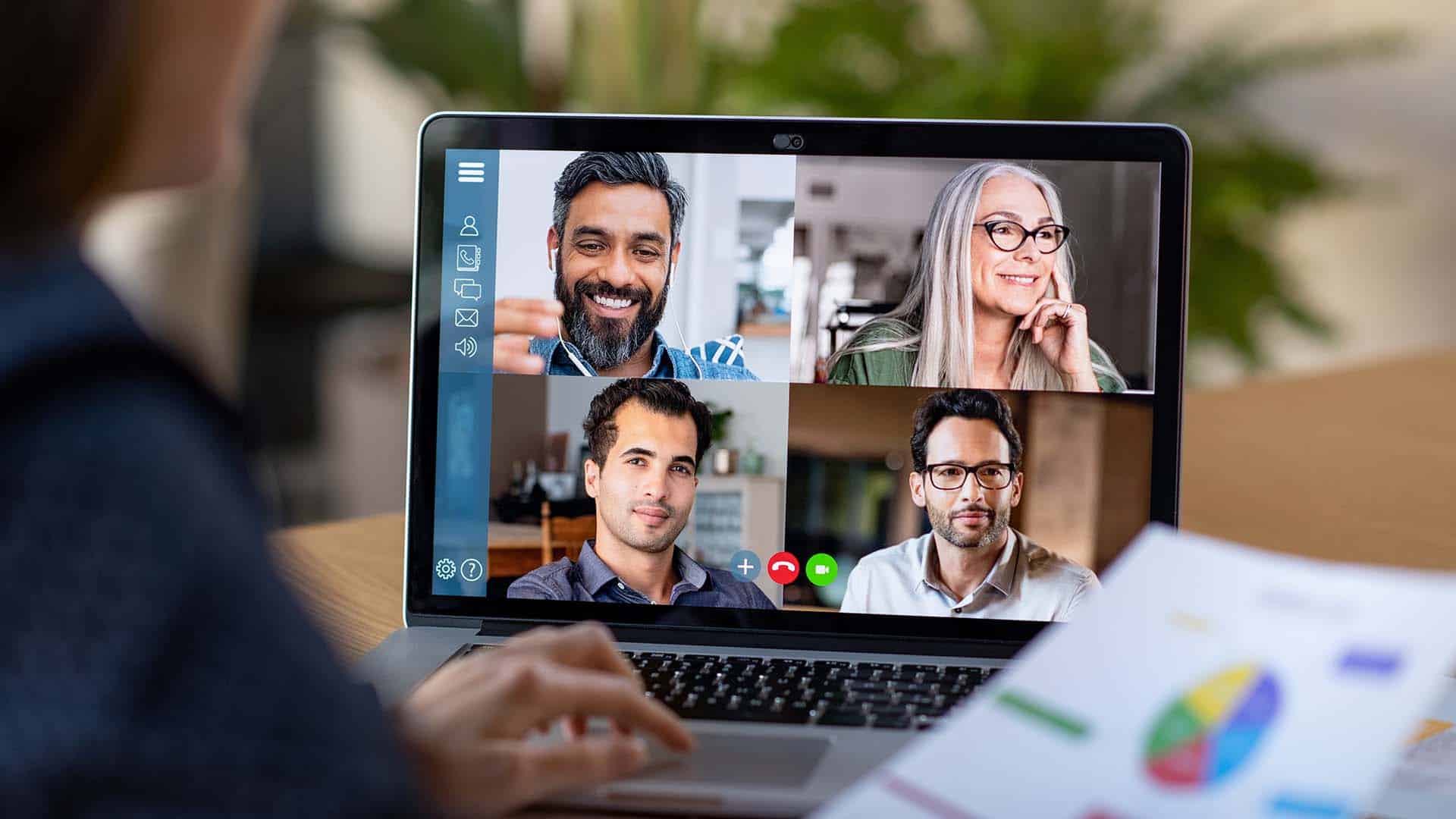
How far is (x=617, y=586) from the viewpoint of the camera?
74 centimetres

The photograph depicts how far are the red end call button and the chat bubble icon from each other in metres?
0.25

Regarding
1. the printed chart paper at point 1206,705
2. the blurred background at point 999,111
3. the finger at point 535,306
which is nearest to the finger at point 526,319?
the finger at point 535,306

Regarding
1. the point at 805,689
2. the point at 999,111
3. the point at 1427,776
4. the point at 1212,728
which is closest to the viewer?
the point at 1212,728

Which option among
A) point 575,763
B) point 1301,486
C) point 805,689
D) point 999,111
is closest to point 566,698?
point 575,763

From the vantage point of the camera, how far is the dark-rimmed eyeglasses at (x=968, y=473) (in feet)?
2.37

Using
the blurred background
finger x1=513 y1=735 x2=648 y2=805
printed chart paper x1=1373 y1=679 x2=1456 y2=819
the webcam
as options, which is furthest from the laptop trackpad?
the blurred background

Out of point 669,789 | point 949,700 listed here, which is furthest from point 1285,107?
point 669,789

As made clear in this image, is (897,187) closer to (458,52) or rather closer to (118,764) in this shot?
(118,764)

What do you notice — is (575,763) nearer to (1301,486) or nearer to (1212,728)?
(1212,728)

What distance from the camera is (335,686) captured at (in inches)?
10.0

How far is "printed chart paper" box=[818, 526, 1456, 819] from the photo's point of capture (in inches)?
14.6

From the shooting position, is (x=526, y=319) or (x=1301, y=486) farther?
(x=1301, y=486)

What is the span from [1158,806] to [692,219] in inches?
18.7

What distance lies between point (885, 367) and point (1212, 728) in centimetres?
38
